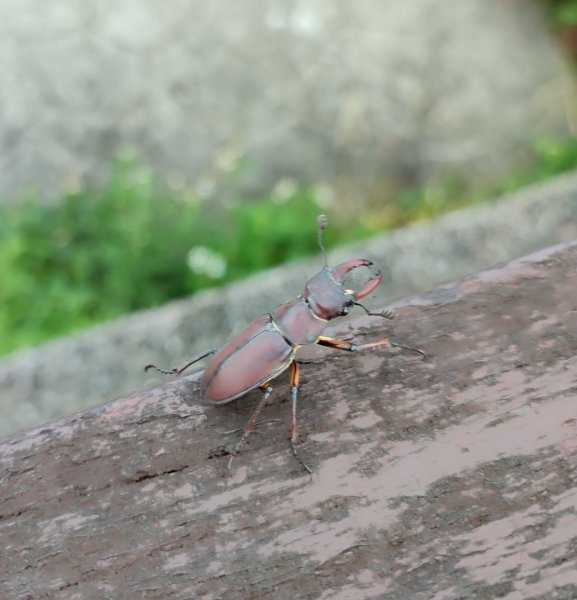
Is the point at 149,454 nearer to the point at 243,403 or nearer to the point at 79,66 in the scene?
the point at 243,403

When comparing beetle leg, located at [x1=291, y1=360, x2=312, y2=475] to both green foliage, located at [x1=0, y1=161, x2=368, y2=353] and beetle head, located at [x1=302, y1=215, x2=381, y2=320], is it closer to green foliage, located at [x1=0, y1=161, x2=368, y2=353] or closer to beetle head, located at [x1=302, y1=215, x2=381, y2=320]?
beetle head, located at [x1=302, y1=215, x2=381, y2=320]

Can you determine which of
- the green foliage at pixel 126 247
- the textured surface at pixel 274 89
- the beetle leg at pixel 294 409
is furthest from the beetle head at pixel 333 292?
the textured surface at pixel 274 89

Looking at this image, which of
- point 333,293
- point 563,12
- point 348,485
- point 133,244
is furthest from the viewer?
point 563,12

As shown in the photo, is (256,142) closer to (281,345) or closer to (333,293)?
(333,293)

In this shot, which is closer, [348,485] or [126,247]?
[348,485]

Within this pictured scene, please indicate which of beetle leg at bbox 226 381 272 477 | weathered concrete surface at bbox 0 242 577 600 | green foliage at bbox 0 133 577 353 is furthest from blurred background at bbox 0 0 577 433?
weathered concrete surface at bbox 0 242 577 600

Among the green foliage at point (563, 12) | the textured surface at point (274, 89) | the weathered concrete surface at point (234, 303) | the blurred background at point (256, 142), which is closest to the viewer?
the weathered concrete surface at point (234, 303)

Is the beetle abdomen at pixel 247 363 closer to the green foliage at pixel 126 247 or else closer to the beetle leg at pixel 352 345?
the beetle leg at pixel 352 345

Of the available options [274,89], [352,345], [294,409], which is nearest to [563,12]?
[274,89]

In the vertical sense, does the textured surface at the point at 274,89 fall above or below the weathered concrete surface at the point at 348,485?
above
